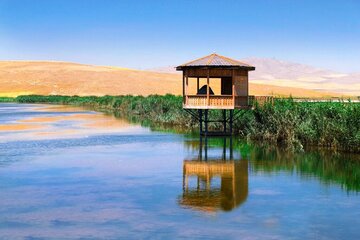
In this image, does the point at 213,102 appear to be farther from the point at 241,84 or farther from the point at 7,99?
the point at 7,99

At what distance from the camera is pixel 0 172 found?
19812mm

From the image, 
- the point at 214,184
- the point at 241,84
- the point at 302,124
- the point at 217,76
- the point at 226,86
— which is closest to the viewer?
the point at 214,184

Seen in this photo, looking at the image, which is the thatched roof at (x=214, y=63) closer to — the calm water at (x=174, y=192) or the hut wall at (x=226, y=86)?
the hut wall at (x=226, y=86)

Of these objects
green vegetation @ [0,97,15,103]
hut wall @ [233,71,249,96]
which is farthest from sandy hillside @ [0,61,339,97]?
hut wall @ [233,71,249,96]

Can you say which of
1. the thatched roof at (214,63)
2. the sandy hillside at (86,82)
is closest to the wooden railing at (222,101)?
the thatched roof at (214,63)

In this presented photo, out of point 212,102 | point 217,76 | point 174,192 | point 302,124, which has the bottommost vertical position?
point 174,192

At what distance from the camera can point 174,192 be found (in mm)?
16672

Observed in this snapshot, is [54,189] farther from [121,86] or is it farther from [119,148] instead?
[121,86]

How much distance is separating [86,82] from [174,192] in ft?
347

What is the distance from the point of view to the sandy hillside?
110 m

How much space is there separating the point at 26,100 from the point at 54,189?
267ft

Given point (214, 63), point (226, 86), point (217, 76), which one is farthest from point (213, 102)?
point (226, 86)

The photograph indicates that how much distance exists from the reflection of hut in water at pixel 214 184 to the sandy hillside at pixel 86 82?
77869 mm

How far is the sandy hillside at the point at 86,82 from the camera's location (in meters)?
110
